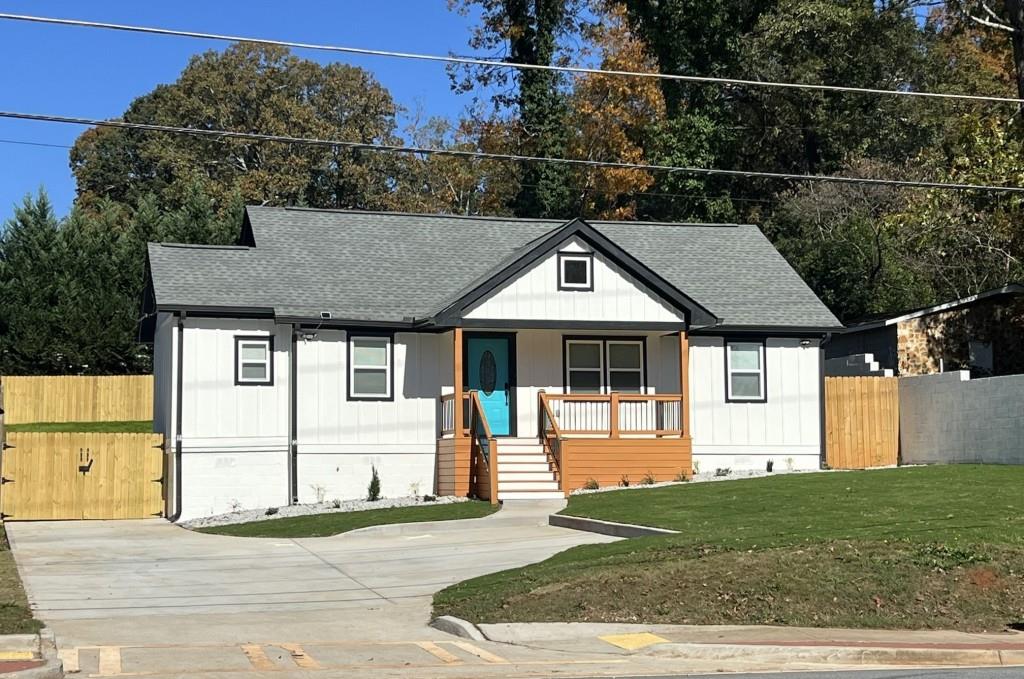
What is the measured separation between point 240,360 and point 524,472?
254 inches

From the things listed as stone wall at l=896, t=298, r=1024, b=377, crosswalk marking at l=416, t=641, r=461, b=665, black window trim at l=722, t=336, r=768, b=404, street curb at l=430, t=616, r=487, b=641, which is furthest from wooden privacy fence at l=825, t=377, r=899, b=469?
crosswalk marking at l=416, t=641, r=461, b=665

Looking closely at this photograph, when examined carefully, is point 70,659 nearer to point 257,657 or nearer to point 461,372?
point 257,657

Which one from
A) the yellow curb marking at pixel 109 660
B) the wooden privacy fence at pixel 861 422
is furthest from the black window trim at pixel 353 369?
the yellow curb marking at pixel 109 660

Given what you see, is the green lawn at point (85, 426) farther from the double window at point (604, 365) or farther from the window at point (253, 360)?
the double window at point (604, 365)

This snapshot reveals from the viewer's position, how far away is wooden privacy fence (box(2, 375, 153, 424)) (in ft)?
150

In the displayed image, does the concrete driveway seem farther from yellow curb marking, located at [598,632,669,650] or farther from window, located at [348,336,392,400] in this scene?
window, located at [348,336,392,400]

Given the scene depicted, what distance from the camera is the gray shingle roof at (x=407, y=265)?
2998 centimetres

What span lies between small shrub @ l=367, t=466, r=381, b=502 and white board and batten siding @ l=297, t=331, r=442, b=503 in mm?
83

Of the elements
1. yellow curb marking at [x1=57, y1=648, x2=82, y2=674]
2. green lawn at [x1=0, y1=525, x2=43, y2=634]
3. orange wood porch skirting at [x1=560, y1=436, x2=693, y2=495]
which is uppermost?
orange wood porch skirting at [x1=560, y1=436, x2=693, y2=495]

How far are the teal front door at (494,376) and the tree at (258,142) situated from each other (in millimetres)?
34179

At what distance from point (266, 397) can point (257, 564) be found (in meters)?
9.67

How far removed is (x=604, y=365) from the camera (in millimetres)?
31594

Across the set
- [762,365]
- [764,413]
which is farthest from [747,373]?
[764,413]

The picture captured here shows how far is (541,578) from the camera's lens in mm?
16219
